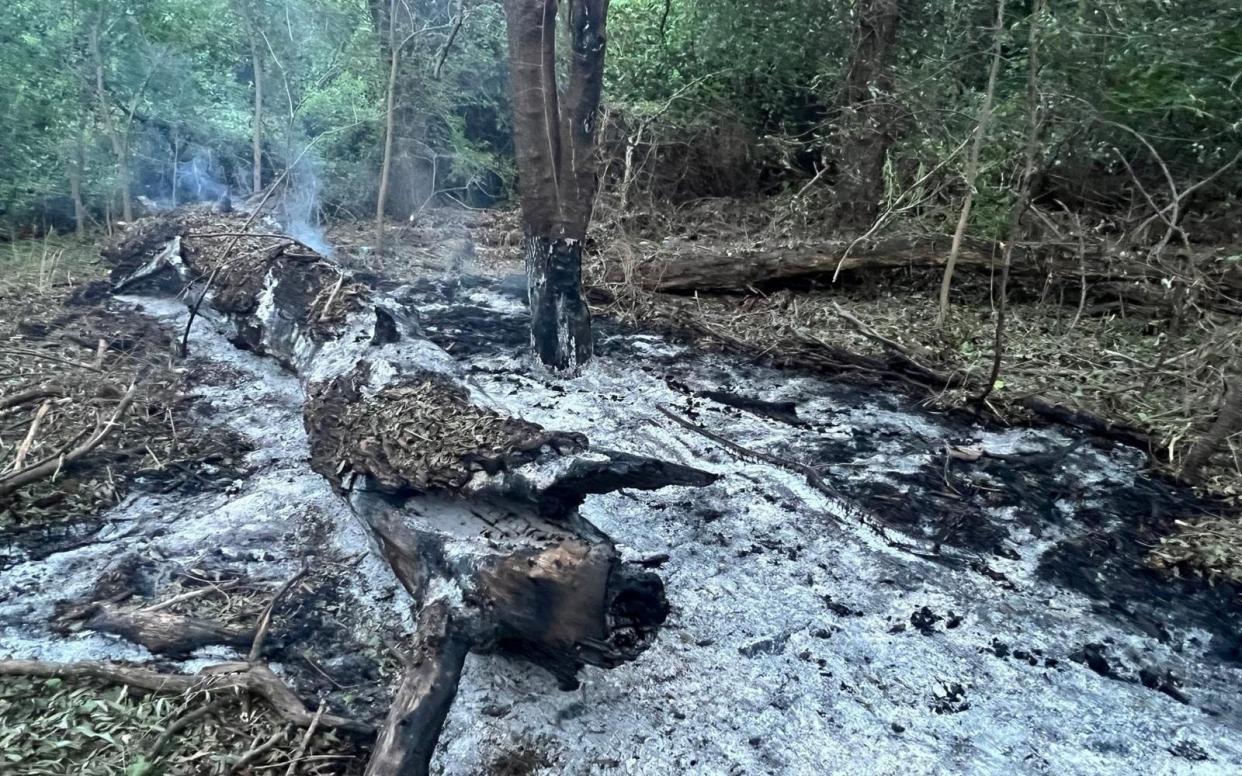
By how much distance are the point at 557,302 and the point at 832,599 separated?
295 centimetres

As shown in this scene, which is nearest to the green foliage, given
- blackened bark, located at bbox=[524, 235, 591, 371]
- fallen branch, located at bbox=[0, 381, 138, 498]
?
blackened bark, located at bbox=[524, 235, 591, 371]

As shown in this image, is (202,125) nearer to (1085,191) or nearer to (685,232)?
(685,232)

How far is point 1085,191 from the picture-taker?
711 centimetres

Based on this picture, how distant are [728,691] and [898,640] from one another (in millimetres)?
735

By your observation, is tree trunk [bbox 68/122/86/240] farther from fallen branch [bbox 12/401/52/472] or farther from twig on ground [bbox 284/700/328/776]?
twig on ground [bbox 284/700/328/776]

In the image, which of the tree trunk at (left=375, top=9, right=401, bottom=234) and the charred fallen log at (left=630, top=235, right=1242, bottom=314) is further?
the tree trunk at (left=375, top=9, right=401, bottom=234)

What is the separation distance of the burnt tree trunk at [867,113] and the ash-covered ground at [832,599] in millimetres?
3047

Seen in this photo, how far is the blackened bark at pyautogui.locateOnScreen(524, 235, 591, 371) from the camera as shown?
552 cm

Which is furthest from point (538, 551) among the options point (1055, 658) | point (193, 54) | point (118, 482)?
point (193, 54)

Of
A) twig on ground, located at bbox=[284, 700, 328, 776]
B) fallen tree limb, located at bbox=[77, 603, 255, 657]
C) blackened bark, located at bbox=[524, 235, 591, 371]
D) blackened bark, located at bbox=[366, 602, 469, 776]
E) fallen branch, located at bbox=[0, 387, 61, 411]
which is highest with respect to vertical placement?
blackened bark, located at bbox=[524, 235, 591, 371]

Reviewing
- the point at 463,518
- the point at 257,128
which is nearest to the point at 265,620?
the point at 463,518

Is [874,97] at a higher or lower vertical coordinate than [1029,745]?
higher

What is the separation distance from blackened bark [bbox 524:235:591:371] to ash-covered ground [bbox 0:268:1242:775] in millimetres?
640

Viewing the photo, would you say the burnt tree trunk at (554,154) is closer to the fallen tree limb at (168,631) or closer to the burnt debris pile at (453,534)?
the burnt debris pile at (453,534)
